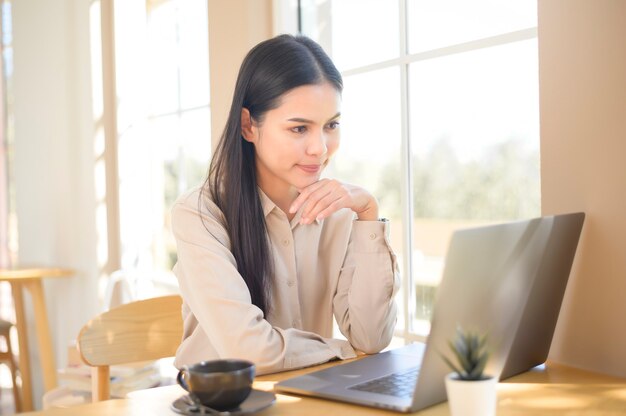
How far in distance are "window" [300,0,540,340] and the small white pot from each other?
88cm

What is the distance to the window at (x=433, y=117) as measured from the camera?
190 cm

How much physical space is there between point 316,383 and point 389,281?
0.50 m

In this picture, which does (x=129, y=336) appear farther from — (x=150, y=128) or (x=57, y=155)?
(x=57, y=155)

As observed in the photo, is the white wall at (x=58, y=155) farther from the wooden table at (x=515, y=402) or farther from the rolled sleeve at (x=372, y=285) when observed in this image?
the wooden table at (x=515, y=402)

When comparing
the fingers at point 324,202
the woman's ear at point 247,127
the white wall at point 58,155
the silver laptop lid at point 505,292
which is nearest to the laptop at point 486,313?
the silver laptop lid at point 505,292

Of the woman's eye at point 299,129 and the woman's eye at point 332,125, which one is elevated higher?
the woman's eye at point 332,125

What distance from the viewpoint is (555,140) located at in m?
1.53

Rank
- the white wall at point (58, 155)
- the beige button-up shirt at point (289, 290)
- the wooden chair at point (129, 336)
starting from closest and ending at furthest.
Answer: the beige button-up shirt at point (289, 290)
the wooden chair at point (129, 336)
the white wall at point (58, 155)

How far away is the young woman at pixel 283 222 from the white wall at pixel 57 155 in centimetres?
210

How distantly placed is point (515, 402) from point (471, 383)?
276 mm

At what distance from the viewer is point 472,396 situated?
0.97 meters

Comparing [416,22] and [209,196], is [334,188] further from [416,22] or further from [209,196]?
[416,22]

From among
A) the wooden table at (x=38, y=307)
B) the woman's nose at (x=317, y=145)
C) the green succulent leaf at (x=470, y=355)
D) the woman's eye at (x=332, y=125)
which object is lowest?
the wooden table at (x=38, y=307)

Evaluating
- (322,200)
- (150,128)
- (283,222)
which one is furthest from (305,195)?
(150,128)
